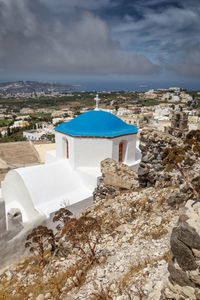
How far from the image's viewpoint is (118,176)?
7715 mm

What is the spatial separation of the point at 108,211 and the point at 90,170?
2.95m

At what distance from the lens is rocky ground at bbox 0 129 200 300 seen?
8.20ft

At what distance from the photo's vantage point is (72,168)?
31.5 feet

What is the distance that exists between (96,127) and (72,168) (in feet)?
7.11

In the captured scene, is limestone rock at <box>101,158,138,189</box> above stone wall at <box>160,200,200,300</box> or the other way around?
the other way around

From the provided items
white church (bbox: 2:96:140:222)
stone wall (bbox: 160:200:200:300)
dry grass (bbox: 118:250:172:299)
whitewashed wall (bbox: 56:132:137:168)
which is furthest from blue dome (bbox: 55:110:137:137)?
stone wall (bbox: 160:200:200:300)

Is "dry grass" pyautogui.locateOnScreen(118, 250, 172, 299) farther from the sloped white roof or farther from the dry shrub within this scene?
the sloped white roof

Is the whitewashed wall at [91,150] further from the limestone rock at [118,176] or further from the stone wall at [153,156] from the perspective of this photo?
the stone wall at [153,156]

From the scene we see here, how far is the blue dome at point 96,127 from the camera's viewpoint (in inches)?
369

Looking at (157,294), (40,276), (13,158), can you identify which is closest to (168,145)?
(157,294)

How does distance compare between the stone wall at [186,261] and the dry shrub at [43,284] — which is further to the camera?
the dry shrub at [43,284]

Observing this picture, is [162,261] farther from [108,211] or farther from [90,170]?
[90,170]

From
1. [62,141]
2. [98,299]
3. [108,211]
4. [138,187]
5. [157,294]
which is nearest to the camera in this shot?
[157,294]

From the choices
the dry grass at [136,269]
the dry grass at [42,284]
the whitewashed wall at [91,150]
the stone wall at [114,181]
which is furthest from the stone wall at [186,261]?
the whitewashed wall at [91,150]
